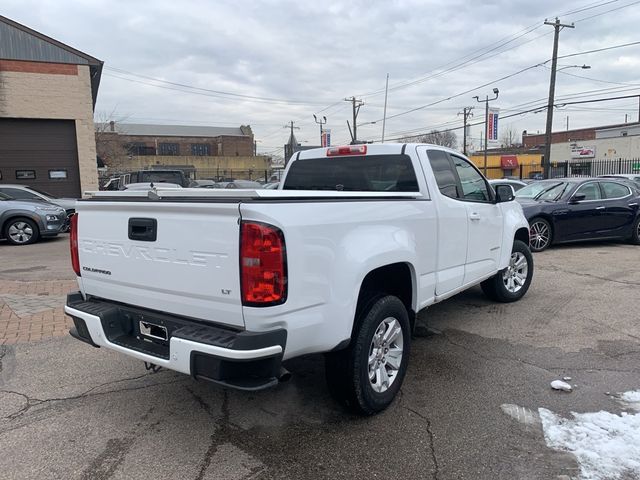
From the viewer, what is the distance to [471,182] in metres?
5.17

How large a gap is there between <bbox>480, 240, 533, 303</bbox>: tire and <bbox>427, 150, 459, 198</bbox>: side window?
188 centimetres

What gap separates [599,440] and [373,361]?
149 cm

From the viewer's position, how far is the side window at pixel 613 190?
11.0 m

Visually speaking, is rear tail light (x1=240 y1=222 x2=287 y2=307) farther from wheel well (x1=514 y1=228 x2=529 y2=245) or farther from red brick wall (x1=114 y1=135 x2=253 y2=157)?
red brick wall (x1=114 y1=135 x2=253 y2=157)

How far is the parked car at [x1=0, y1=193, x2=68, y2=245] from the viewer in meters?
11.9

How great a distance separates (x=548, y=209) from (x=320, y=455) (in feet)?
29.2

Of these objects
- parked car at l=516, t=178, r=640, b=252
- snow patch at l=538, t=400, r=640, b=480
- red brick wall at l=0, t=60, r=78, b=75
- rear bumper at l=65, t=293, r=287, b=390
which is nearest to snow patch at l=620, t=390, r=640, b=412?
snow patch at l=538, t=400, r=640, b=480

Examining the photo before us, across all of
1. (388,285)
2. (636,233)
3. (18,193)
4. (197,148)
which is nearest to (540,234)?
(636,233)

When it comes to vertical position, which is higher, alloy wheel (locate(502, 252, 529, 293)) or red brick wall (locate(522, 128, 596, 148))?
red brick wall (locate(522, 128, 596, 148))

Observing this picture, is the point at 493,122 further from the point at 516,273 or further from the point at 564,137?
the point at 564,137

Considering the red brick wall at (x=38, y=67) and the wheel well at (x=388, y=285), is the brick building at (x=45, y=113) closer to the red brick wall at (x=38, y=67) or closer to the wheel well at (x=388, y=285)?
the red brick wall at (x=38, y=67)

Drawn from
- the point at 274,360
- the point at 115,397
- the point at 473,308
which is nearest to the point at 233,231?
the point at 274,360

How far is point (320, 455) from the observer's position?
2.98m

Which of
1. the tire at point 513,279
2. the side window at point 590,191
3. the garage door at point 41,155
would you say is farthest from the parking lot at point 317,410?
the garage door at point 41,155
